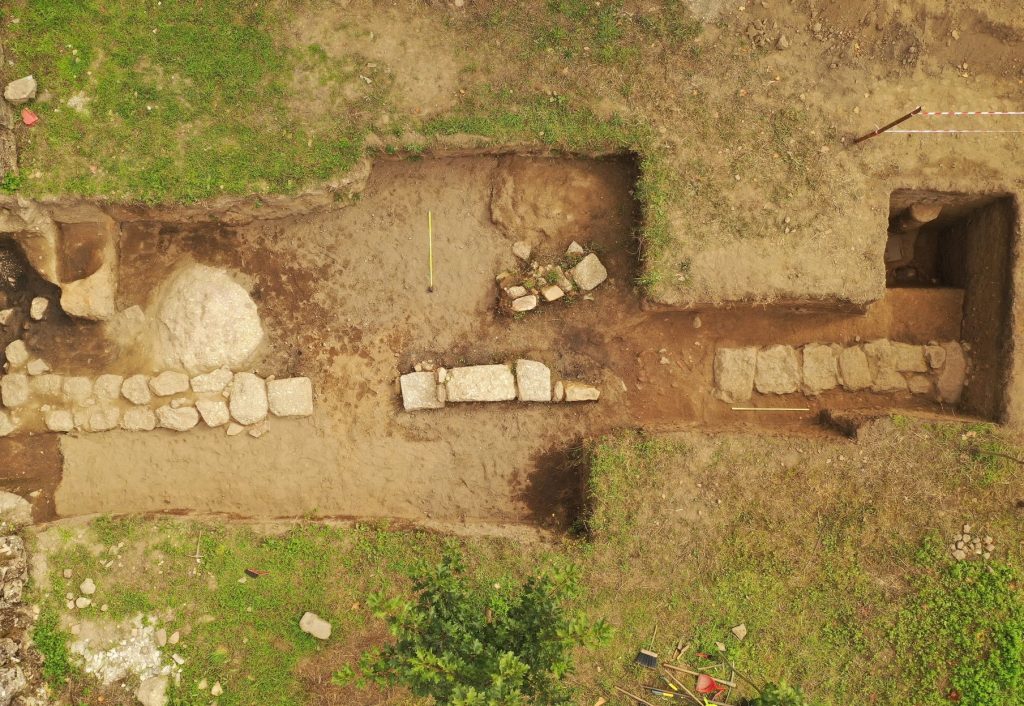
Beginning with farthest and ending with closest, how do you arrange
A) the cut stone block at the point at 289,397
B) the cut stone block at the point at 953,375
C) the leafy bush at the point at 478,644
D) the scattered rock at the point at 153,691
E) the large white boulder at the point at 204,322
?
the cut stone block at the point at 953,375
the cut stone block at the point at 289,397
the large white boulder at the point at 204,322
the scattered rock at the point at 153,691
the leafy bush at the point at 478,644

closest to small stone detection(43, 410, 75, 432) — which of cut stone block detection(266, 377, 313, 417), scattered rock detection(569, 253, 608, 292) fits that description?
cut stone block detection(266, 377, 313, 417)

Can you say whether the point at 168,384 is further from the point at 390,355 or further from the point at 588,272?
the point at 588,272

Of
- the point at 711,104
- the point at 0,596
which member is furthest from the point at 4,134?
the point at 711,104

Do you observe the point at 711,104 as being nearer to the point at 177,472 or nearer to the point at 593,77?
the point at 593,77

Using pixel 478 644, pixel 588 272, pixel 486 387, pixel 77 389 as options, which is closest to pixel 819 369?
pixel 588 272

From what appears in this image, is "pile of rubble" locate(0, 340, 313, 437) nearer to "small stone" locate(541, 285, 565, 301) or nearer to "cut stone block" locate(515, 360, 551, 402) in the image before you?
"cut stone block" locate(515, 360, 551, 402)

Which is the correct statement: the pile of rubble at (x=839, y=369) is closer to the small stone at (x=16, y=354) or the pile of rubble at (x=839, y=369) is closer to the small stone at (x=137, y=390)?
the small stone at (x=137, y=390)

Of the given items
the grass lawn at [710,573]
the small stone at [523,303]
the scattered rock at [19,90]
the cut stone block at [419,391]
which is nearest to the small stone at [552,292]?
the small stone at [523,303]
